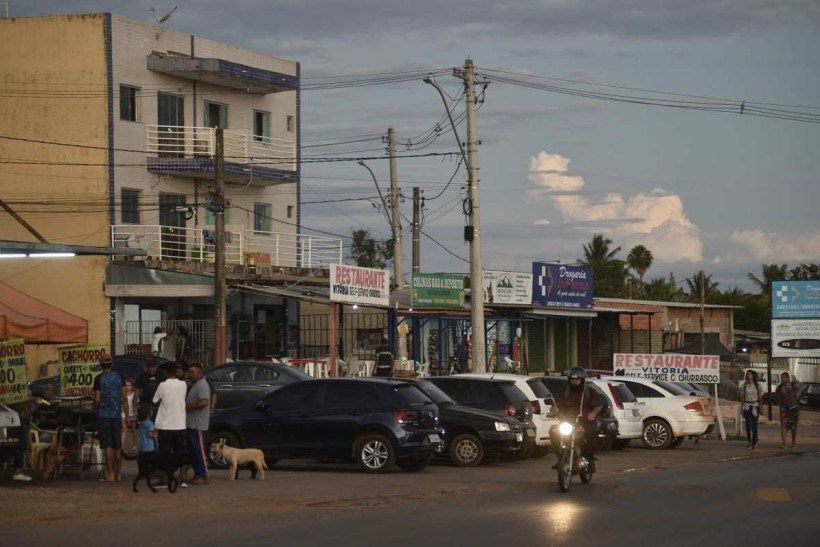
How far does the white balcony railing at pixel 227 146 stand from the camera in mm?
42625

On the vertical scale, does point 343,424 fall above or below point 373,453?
above

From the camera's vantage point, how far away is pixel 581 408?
1878cm

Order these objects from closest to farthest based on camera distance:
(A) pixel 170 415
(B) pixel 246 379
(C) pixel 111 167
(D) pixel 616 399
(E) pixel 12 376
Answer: (A) pixel 170 415 < (E) pixel 12 376 < (B) pixel 246 379 < (D) pixel 616 399 < (C) pixel 111 167

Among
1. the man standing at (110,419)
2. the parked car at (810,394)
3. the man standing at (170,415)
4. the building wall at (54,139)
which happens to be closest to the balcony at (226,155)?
the building wall at (54,139)

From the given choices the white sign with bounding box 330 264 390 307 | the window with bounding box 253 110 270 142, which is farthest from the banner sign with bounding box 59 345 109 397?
the window with bounding box 253 110 270 142

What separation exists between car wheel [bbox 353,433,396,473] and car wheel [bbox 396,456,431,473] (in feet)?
1.67

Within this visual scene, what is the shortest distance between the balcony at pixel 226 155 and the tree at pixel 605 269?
55.4 m

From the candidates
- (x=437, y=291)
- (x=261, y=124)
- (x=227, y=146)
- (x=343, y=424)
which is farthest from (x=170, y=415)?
(x=261, y=124)

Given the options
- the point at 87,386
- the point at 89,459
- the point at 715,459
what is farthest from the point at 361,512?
the point at 715,459

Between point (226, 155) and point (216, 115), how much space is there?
1.91m

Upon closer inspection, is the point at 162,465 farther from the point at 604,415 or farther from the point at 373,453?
the point at 604,415

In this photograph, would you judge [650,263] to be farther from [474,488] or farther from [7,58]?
[474,488]

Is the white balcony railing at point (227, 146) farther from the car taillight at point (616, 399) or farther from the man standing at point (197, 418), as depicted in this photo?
the man standing at point (197, 418)

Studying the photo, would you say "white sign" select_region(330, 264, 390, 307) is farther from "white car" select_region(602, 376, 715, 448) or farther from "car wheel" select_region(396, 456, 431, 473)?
"car wheel" select_region(396, 456, 431, 473)
